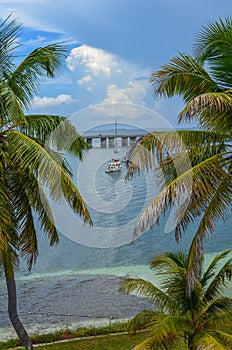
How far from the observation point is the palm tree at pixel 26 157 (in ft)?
24.0

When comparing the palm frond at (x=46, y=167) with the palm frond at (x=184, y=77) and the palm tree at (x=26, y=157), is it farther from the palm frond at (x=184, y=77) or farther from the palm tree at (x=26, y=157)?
the palm frond at (x=184, y=77)

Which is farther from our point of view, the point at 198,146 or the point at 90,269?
the point at 90,269

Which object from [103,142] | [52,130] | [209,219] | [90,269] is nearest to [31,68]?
[52,130]

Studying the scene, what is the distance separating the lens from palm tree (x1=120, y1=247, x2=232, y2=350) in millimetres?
7484

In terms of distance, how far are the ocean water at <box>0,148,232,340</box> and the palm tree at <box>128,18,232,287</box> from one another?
1591 mm

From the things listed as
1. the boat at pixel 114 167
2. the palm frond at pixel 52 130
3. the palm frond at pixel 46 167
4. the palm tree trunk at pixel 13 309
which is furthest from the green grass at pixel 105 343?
the boat at pixel 114 167

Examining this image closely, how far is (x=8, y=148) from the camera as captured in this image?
7.69 meters

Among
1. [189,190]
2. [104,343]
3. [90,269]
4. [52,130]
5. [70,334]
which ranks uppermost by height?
[52,130]

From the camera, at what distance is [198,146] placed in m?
8.09

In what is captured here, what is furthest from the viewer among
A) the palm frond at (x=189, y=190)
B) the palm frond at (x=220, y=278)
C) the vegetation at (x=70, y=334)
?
the vegetation at (x=70, y=334)

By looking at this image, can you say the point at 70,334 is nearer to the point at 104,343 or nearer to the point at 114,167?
the point at 104,343

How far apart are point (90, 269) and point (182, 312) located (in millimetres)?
13727

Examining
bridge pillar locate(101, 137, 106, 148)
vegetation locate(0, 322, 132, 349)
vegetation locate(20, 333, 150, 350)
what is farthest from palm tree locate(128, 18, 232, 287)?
bridge pillar locate(101, 137, 106, 148)

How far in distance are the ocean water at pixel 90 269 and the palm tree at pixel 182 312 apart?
2024 mm
